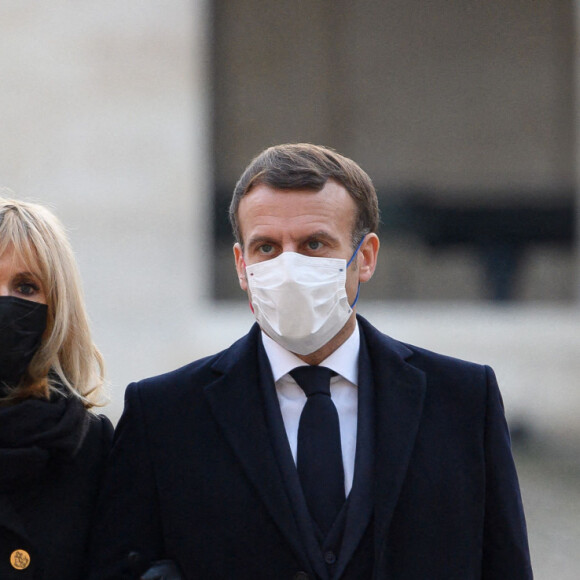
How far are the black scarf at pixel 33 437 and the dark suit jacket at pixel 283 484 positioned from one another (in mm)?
156

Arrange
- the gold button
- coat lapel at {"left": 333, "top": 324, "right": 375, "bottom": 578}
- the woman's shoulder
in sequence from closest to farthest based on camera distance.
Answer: coat lapel at {"left": 333, "top": 324, "right": 375, "bottom": 578} → the gold button → the woman's shoulder

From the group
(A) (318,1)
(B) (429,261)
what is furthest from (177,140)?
(B) (429,261)

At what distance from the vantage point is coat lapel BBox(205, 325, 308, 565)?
104 inches

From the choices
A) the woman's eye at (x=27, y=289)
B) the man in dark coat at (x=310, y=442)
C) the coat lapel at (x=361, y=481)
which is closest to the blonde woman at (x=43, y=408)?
the woman's eye at (x=27, y=289)

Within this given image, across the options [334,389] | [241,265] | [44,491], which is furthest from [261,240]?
[44,491]

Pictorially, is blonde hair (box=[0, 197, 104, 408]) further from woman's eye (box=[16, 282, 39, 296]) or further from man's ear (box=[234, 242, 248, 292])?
man's ear (box=[234, 242, 248, 292])

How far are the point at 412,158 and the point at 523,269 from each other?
5.38ft

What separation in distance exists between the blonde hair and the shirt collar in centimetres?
59

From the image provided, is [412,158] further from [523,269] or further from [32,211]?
[32,211]

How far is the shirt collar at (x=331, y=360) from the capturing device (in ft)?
9.46

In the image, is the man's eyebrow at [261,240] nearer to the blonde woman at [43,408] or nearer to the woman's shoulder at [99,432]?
the blonde woman at [43,408]

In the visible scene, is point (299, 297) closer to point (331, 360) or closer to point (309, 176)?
point (331, 360)

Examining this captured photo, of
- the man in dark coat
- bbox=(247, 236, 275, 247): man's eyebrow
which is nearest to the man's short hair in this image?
the man in dark coat

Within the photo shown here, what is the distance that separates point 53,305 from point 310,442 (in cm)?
87
